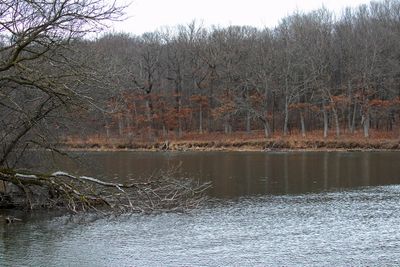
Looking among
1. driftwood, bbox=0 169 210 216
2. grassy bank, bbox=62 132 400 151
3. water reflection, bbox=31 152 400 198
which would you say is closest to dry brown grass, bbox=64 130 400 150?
grassy bank, bbox=62 132 400 151

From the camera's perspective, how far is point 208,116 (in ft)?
227

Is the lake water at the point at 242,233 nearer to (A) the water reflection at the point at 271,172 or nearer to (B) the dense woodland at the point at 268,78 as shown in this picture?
(A) the water reflection at the point at 271,172

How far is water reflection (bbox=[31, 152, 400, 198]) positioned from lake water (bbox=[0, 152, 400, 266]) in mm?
272

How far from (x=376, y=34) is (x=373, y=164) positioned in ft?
96.6

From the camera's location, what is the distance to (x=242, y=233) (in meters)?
16.2

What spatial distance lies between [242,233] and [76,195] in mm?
5795

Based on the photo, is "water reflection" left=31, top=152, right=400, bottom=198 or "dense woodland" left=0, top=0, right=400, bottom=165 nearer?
"water reflection" left=31, top=152, right=400, bottom=198

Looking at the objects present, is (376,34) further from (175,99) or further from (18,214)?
(18,214)

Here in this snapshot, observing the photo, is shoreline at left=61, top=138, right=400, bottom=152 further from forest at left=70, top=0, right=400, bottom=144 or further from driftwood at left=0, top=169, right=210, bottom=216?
driftwood at left=0, top=169, right=210, bottom=216

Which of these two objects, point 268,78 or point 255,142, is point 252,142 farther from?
point 268,78

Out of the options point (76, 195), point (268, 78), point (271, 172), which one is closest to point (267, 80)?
point (268, 78)

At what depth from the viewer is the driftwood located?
18125 mm

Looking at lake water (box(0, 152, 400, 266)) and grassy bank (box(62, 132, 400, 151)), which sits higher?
grassy bank (box(62, 132, 400, 151))

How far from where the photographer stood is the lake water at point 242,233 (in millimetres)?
13367
